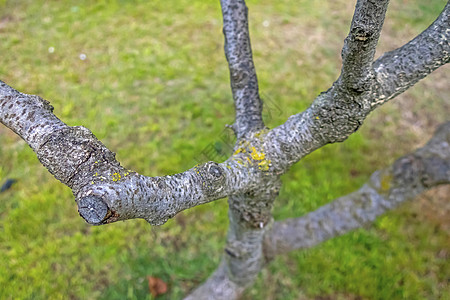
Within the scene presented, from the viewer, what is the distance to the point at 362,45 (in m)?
1.18

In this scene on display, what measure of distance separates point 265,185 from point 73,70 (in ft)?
13.2

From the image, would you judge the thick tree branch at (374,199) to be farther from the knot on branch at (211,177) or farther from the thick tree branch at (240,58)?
the knot on branch at (211,177)

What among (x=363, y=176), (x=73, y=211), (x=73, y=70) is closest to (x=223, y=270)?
(x=73, y=211)

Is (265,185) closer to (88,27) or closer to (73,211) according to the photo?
(73,211)

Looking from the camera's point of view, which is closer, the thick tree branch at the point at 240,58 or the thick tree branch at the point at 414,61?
the thick tree branch at the point at 414,61

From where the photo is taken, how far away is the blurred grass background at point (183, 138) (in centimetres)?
311

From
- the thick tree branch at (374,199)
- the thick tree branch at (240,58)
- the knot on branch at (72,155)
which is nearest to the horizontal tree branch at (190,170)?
the knot on branch at (72,155)

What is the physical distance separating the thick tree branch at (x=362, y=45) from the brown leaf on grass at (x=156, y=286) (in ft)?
7.68

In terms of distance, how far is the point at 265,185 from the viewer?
1889mm

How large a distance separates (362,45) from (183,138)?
308 centimetres

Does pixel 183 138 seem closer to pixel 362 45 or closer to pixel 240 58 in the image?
pixel 240 58

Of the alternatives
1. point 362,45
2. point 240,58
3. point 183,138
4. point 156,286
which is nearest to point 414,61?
point 362,45

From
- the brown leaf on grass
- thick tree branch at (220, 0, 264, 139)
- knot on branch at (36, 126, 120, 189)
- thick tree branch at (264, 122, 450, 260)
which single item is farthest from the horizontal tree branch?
the brown leaf on grass

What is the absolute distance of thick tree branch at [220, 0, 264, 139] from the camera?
2096mm
